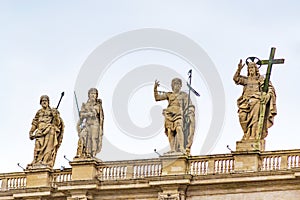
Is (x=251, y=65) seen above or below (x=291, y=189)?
above

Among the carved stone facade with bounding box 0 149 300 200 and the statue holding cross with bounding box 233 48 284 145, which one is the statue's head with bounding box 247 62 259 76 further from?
the carved stone facade with bounding box 0 149 300 200

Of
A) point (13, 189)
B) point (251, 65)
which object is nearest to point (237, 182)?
point (251, 65)

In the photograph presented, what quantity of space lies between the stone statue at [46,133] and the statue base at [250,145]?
25.0 ft

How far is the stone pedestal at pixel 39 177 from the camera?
51125 millimetres

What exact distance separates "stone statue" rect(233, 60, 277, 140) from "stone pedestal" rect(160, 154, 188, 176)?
7.63 feet

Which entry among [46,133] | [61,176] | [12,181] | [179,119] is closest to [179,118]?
[179,119]

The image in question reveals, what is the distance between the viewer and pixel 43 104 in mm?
52594

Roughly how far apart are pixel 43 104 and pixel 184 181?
7187 mm

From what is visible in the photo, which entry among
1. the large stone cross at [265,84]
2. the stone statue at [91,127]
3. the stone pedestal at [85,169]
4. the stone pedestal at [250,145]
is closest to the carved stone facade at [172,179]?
the stone pedestal at [85,169]

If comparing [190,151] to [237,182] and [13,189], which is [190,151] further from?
[13,189]

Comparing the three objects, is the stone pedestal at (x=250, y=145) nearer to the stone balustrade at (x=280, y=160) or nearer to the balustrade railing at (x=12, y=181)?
the stone balustrade at (x=280, y=160)

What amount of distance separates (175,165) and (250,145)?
286cm

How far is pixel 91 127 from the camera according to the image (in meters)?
51.3

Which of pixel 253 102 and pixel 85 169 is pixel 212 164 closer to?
pixel 253 102
